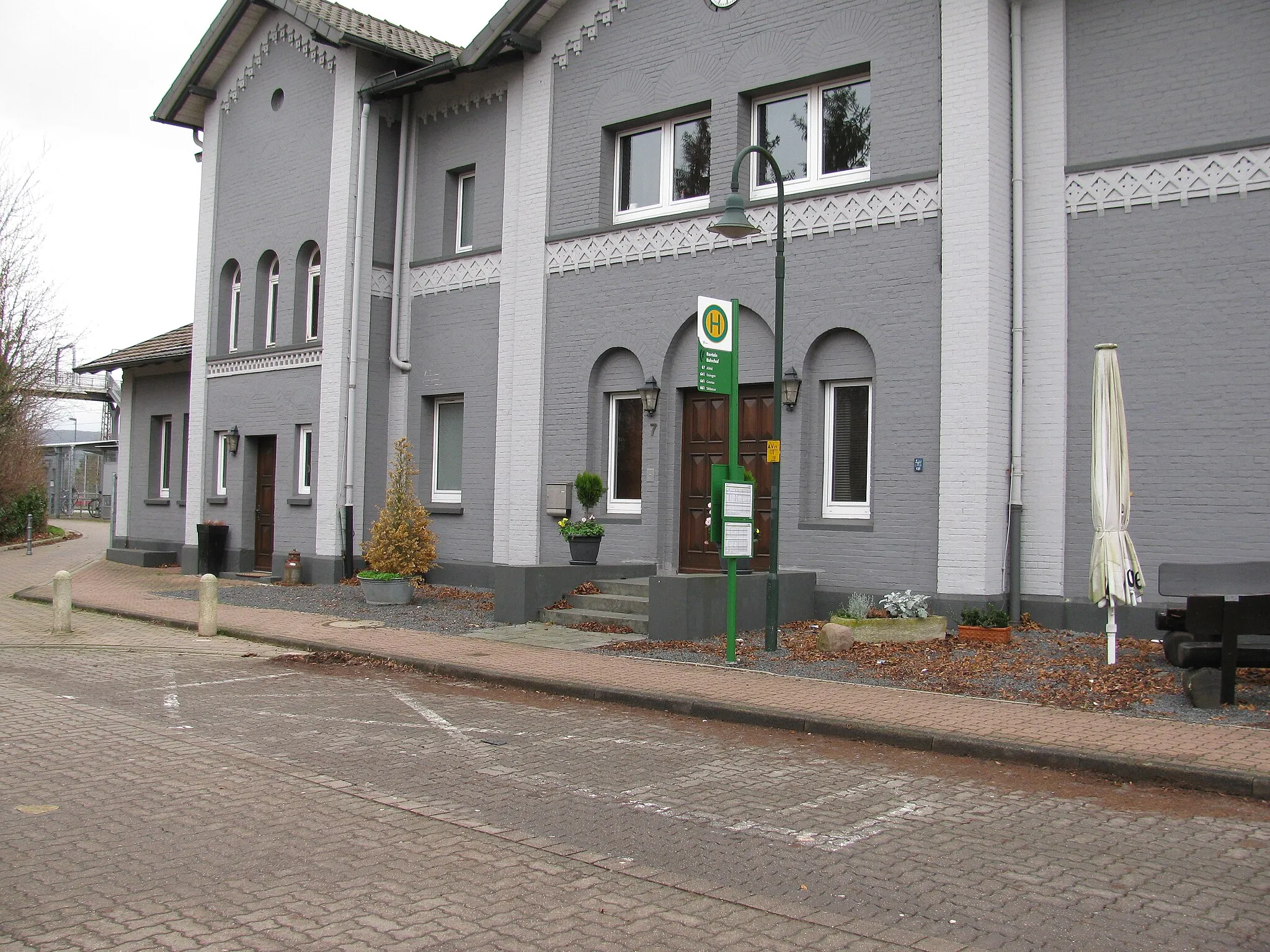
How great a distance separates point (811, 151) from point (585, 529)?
5.81 meters

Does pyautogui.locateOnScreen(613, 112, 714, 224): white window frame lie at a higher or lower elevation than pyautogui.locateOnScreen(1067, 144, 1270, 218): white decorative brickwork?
higher

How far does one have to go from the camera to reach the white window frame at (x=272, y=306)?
2223cm

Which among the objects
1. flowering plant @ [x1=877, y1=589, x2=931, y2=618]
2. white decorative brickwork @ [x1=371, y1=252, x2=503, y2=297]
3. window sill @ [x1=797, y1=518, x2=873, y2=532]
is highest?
white decorative brickwork @ [x1=371, y1=252, x2=503, y2=297]

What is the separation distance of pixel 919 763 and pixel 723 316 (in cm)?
521

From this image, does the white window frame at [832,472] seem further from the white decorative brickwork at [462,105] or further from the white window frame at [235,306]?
the white window frame at [235,306]

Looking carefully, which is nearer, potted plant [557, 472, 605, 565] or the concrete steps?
the concrete steps

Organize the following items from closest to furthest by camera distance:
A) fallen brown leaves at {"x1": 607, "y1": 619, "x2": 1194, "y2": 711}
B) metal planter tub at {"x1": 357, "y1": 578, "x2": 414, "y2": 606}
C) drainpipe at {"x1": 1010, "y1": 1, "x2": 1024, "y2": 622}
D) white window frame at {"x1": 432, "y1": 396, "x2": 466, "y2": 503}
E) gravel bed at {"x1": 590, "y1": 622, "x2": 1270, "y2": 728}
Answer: gravel bed at {"x1": 590, "y1": 622, "x2": 1270, "y2": 728}
fallen brown leaves at {"x1": 607, "y1": 619, "x2": 1194, "y2": 711}
drainpipe at {"x1": 1010, "y1": 1, "x2": 1024, "y2": 622}
metal planter tub at {"x1": 357, "y1": 578, "x2": 414, "y2": 606}
white window frame at {"x1": 432, "y1": 396, "x2": 466, "y2": 503}

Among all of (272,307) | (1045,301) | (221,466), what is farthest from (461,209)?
(1045,301)

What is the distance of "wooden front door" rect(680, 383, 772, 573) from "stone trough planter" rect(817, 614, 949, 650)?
2.94 meters

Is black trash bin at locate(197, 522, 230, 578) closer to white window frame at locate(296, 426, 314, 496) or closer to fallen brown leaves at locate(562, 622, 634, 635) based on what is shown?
white window frame at locate(296, 426, 314, 496)

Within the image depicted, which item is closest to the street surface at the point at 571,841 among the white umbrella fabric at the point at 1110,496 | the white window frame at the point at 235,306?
the white umbrella fabric at the point at 1110,496

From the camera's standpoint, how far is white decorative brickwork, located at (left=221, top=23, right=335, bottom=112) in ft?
67.9

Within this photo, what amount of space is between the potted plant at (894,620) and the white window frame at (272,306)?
1404 cm

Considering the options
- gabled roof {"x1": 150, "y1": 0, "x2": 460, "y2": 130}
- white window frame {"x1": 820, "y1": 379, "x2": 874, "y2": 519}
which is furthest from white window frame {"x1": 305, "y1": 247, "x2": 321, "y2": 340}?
white window frame {"x1": 820, "y1": 379, "x2": 874, "y2": 519}
